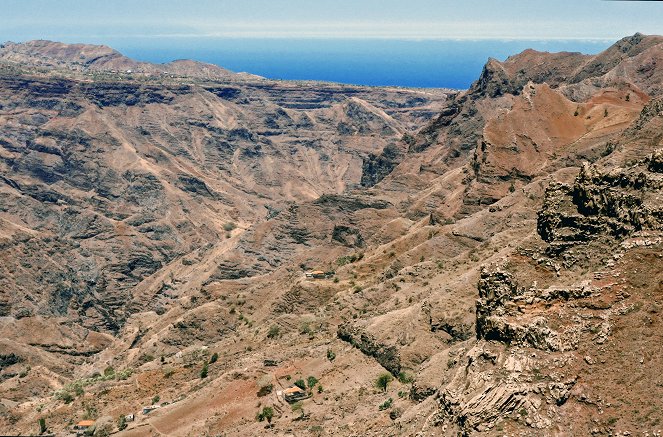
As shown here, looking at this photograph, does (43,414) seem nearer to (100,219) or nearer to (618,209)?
(618,209)

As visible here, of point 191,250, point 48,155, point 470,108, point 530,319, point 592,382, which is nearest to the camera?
point 592,382

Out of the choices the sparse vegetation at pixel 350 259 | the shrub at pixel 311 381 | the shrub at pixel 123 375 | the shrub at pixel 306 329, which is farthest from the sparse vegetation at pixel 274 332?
the sparse vegetation at pixel 350 259

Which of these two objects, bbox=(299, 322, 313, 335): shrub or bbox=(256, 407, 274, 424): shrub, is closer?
bbox=(256, 407, 274, 424): shrub

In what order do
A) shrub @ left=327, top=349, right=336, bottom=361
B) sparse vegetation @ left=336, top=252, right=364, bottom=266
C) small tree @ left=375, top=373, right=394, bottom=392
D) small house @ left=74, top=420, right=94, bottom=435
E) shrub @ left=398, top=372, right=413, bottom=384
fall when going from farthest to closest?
sparse vegetation @ left=336, top=252, right=364, bottom=266 < shrub @ left=327, top=349, right=336, bottom=361 < small house @ left=74, top=420, right=94, bottom=435 < small tree @ left=375, top=373, right=394, bottom=392 < shrub @ left=398, top=372, right=413, bottom=384

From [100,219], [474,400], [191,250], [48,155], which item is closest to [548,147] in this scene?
[474,400]

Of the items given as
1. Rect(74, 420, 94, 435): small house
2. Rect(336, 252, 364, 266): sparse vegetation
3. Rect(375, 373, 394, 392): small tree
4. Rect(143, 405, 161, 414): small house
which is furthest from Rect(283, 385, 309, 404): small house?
Rect(336, 252, 364, 266): sparse vegetation

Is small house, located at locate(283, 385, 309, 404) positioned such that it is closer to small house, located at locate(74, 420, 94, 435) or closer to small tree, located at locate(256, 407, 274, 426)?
small tree, located at locate(256, 407, 274, 426)

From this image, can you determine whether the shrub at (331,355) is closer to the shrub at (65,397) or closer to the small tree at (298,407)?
the small tree at (298,407)
